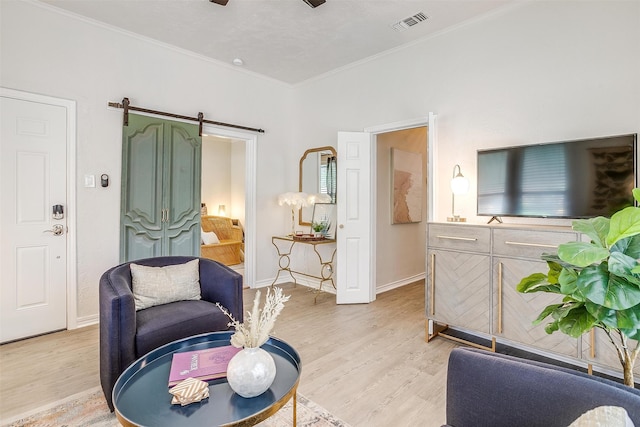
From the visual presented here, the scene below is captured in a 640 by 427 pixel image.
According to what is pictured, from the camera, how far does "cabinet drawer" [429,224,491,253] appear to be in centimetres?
265

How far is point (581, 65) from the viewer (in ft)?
8.53

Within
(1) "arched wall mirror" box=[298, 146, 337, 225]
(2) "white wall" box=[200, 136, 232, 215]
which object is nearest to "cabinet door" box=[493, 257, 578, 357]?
(1) "arched wall mirror" box=[298, 146, 337, 225]

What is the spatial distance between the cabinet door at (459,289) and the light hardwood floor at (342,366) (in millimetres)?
314

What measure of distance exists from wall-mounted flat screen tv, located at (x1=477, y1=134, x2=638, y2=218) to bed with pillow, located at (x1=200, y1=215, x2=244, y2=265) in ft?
Answer: 15.3

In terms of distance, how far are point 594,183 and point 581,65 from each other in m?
0.98

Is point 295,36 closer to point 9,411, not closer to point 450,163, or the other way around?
point 450,163

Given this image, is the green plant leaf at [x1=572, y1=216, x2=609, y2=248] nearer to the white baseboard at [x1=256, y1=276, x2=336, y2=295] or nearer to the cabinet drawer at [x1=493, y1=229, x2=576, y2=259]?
the cabinet drawer at [x1=493, y1=229, x2=576, y2=259]

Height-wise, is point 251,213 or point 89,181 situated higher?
point 89,181

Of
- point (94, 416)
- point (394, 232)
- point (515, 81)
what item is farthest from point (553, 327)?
point (394, 232)

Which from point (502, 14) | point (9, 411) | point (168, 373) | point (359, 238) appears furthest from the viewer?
point (359, 238)

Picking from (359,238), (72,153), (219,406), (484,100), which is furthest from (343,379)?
(72,153)

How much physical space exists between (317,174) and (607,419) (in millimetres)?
4162

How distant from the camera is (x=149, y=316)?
2217 mm

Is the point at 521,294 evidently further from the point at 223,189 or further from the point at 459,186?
the point at 223,189
